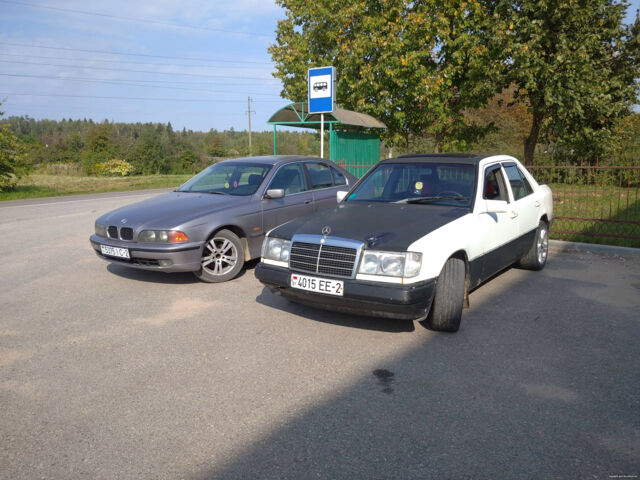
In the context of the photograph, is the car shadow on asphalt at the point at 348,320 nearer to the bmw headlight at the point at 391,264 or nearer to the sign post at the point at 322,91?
the bmw headlight at the point at 391,264

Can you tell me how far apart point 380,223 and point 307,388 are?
1.80m

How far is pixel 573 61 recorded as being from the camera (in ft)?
48.8

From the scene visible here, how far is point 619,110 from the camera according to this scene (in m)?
15.8

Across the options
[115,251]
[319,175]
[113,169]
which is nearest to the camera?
[115,251]

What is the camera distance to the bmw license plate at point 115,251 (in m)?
6.03

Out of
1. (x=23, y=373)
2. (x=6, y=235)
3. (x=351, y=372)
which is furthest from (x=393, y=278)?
(x=6, y=235)

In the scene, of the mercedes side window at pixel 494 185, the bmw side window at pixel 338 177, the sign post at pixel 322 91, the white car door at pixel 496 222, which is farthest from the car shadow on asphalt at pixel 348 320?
the sign post at pixel 322 91

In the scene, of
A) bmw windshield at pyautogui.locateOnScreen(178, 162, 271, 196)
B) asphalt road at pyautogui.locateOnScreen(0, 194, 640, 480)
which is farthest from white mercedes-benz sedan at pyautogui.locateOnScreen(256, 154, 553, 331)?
bmw windshield at pyautogui.locateOnScreen(178, 162, 271, 196)

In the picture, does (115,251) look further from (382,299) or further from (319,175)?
(382,299)

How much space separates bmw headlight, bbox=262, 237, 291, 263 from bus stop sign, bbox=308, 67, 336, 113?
6.77 metres

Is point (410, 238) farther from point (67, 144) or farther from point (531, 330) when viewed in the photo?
point (67, 144)

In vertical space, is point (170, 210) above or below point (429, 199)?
below

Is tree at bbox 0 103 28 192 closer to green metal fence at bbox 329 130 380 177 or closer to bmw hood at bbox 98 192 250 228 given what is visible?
green metal fence at bbox 329 130 380 177

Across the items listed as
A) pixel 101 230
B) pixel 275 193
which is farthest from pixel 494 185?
pixel 101 230
